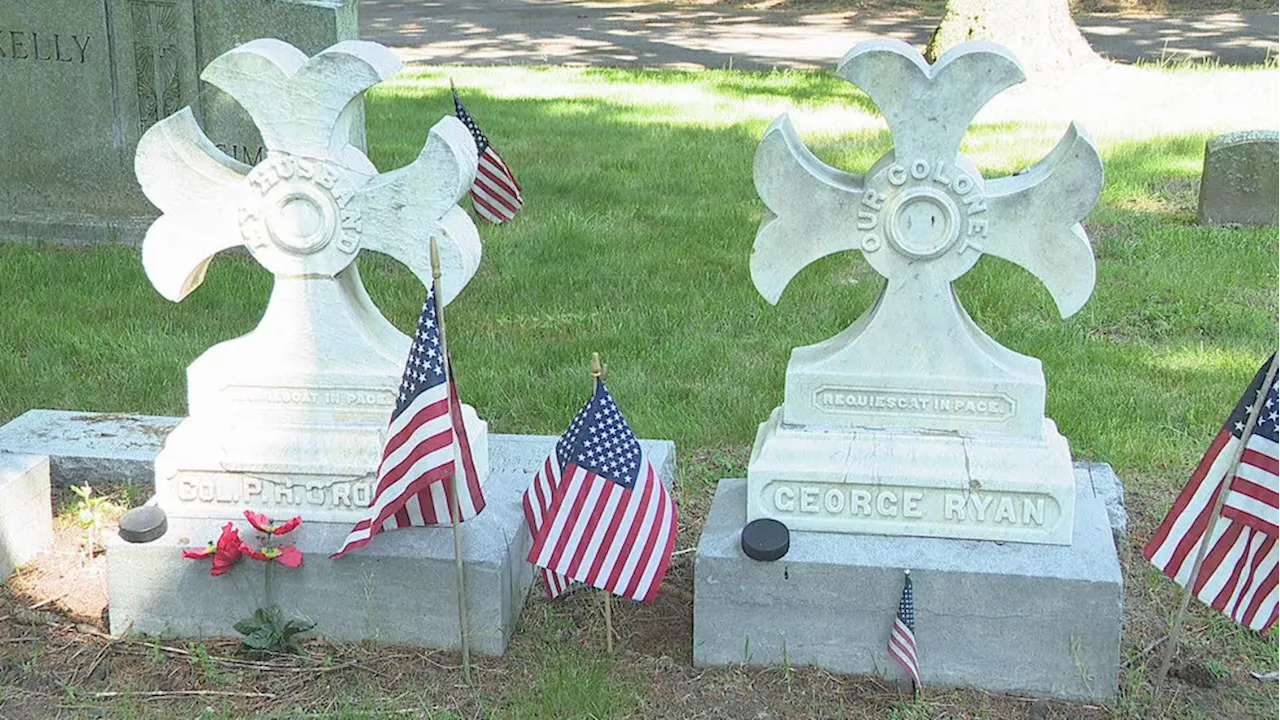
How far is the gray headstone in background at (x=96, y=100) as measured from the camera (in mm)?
8438

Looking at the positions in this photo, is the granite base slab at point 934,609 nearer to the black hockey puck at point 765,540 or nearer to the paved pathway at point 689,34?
the black hockey puck at point 765,540

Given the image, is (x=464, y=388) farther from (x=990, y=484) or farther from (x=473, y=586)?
(x=990, y=484)

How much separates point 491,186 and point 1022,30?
715 centimetres

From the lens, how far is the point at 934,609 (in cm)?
401

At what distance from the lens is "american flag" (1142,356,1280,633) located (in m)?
3.69

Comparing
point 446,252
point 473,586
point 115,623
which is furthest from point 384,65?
point 115,623

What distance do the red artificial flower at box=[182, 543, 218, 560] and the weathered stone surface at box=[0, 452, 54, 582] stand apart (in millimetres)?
831

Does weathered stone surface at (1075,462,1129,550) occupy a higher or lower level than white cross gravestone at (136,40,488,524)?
lower

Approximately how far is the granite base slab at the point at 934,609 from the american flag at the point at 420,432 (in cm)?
81

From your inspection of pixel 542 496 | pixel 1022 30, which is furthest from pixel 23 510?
pixel 1022 30

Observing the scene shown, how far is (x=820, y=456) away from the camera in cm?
418

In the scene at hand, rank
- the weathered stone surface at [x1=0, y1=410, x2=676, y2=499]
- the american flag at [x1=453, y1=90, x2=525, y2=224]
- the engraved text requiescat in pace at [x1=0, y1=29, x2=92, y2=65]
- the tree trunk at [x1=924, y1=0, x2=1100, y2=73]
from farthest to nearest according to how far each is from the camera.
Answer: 1. the tree trunk at [x1=924, y1=0, x2=1100, y2=73]
2. the engraved text requiescat in pace at [x1=0, y1=29, x2=92, y2=65]
3. the american flag at [x1=453, y1=90, x2=525, y2=224]
4. the weathered stone surface at [x1=0, y1=410, x2=676, y2=499]

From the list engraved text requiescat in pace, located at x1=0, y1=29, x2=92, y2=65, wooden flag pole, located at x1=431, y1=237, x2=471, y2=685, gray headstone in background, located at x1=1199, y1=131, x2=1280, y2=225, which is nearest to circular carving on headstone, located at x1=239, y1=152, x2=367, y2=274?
wooden flag pole, located at x1=431, y1=237, x2=471, y2=685

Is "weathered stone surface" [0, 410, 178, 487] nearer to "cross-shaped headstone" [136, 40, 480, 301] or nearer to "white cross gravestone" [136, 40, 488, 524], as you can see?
"white cross gravestone" [136, 40, 488, 524]
